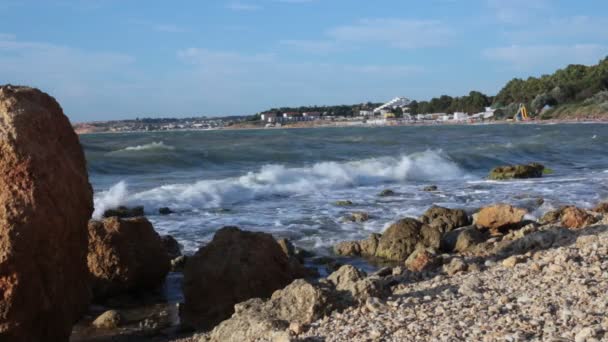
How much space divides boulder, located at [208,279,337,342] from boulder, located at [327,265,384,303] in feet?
0.49

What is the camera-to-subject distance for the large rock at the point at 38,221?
5.93 m

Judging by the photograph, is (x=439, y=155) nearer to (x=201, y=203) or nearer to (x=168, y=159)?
(x=168, y=159)

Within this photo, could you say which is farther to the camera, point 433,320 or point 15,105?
point 15,105

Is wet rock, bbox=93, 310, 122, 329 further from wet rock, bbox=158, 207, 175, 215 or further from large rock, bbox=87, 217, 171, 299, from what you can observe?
wet rock, bbox=158, 207, 175, 215

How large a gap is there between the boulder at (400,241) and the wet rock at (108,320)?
4.43m

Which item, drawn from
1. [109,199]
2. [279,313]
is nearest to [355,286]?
[279,313]

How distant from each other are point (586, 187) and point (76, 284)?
1566cm

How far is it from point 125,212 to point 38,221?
9235mm

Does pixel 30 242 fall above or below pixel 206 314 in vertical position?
above

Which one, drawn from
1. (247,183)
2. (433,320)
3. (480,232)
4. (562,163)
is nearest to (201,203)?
(247,183)

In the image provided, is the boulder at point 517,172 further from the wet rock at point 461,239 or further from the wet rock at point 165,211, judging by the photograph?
the wet rock at point 461,239

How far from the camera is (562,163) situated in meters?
29.8

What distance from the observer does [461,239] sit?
34.5 feet

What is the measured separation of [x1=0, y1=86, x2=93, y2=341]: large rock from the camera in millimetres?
5934
